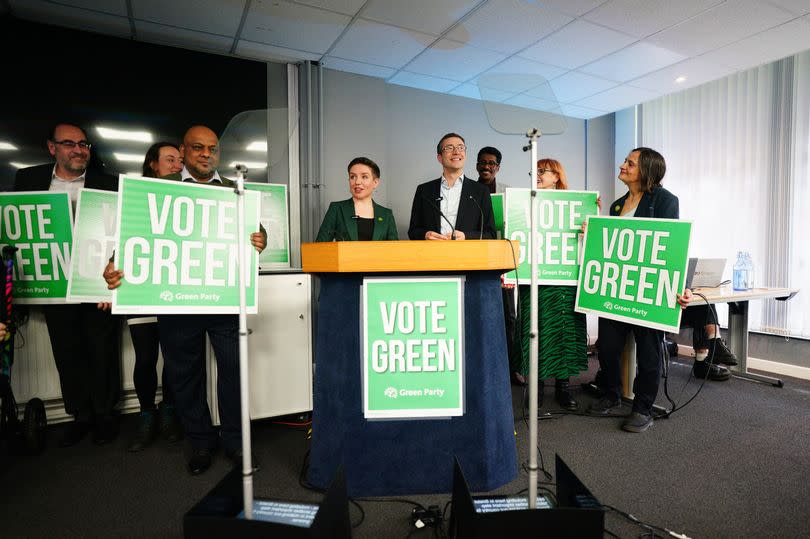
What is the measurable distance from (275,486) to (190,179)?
1411 millimetres

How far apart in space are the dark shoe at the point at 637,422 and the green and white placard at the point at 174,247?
2202mm

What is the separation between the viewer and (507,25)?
295 cm

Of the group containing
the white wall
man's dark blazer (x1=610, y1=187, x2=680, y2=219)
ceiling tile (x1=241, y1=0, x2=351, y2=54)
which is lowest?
man's dark blazer (x1=610, y1=187, x2=680, y2=219)

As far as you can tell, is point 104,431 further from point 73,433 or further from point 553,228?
point 553,228

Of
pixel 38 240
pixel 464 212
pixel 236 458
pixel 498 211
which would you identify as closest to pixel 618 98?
pixel 498 211

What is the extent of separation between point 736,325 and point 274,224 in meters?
3.93

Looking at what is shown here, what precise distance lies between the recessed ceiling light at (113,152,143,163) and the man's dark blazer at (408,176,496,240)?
6.53 feet

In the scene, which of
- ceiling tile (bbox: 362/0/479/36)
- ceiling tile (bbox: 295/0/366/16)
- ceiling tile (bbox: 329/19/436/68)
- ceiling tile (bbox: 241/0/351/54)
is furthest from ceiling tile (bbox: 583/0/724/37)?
ceiling tile (bbox: 241/0/351/54)

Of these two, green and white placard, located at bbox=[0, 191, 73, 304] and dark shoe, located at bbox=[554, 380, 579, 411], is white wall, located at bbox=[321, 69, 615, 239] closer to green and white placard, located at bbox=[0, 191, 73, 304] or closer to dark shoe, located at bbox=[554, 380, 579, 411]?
green and white placard, located at bbox=[0, 191, 73, 304]

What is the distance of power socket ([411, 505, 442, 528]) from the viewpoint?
145 centimetres

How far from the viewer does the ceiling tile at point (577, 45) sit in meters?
3.03

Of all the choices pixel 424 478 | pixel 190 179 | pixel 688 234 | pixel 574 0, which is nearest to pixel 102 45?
pixel 190 179

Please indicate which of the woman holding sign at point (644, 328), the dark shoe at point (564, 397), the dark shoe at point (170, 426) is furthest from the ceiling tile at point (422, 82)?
the dark shoe at point (170, 426)

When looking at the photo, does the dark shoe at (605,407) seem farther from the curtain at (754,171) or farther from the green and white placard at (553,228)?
the curtain at (754,171)
